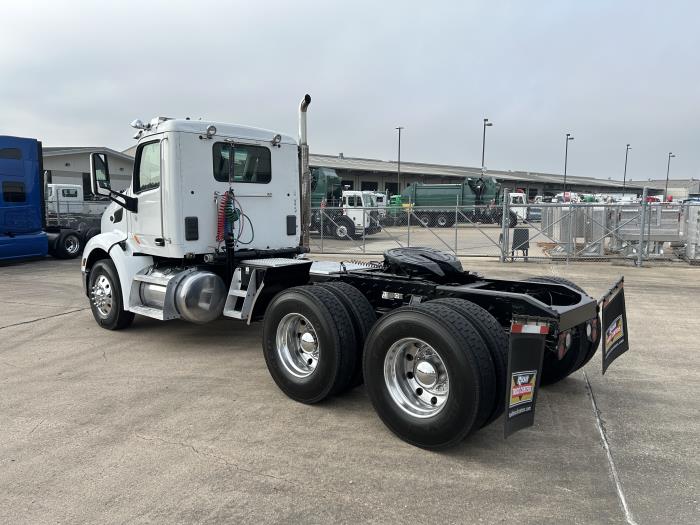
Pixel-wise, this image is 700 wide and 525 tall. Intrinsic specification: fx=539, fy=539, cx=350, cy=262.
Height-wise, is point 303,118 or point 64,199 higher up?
point 303,118

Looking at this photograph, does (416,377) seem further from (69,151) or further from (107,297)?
(69,151)

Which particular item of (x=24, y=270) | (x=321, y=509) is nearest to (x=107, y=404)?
(x=321, y=509)

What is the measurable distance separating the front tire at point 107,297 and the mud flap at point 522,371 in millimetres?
5517

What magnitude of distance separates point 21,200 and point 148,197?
10.9 metres

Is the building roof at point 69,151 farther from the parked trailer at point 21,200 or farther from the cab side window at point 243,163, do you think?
the cab side window at point 243,163

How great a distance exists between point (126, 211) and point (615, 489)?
645cm

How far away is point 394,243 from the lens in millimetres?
23141

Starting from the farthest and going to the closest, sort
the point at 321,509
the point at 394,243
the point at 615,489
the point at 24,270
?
1. the point at 394,243
2. the point at 24,270
3. the point at 615,489
4. the point at 321,509

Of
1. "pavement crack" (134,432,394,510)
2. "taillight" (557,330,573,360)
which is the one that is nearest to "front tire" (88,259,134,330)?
"pavement crack" (134,432,394,510)

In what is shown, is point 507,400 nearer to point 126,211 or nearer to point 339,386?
point 339,386

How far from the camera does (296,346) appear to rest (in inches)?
198

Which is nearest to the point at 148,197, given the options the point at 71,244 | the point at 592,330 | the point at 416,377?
the point at 416,377

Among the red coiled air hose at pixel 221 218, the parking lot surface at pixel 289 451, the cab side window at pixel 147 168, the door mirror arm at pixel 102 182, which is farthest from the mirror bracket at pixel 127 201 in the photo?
the parking lot surface at pixel 289 451

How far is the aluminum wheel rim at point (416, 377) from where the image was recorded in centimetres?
395
